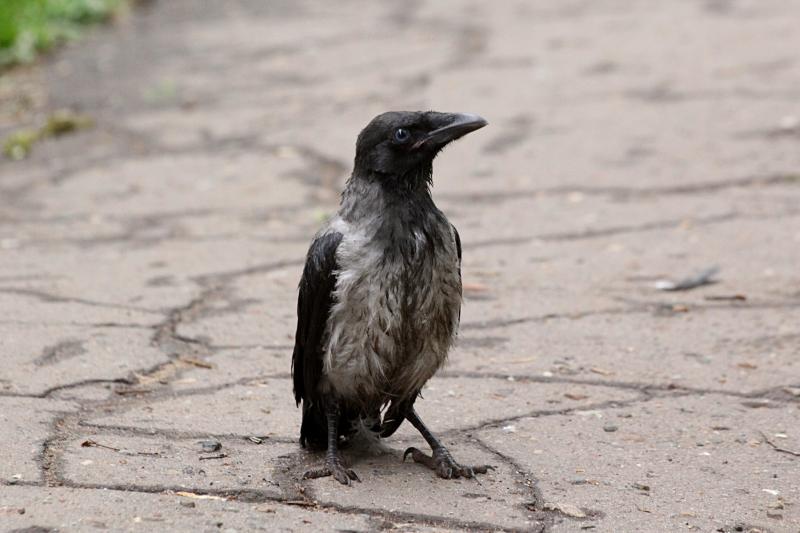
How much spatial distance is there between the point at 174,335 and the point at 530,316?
161 centimetres

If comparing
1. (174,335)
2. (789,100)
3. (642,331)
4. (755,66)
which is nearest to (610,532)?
(642,331)

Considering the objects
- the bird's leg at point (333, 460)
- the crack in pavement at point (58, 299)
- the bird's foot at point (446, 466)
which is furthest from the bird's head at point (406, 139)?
the crack in pavement at point (58, 299)

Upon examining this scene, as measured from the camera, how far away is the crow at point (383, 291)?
410 centimetres

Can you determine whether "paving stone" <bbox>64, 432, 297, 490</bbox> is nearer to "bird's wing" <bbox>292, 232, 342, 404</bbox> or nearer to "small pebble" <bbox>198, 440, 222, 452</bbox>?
"small pebble" <bbox>198, 440, 222, 452</bbox>

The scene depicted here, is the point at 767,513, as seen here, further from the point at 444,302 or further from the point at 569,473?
the point at 444,302

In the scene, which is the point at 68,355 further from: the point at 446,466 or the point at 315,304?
the point at 446,466

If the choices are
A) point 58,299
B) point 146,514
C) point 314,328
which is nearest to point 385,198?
point 314,328

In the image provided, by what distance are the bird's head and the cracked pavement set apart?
3.25ft

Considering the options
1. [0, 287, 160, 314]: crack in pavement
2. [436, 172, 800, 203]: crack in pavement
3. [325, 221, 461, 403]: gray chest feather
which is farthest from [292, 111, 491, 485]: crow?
[436, 172, 800, 203]: crack in pavement

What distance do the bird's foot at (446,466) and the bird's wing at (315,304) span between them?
436 millimetres

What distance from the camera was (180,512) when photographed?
372 centimetres

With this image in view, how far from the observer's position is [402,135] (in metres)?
4.20

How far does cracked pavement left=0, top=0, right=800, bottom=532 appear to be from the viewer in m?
4.05

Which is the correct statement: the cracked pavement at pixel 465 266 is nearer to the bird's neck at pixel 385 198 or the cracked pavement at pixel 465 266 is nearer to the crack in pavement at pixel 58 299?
the crack in pavement at pixel 58 299
